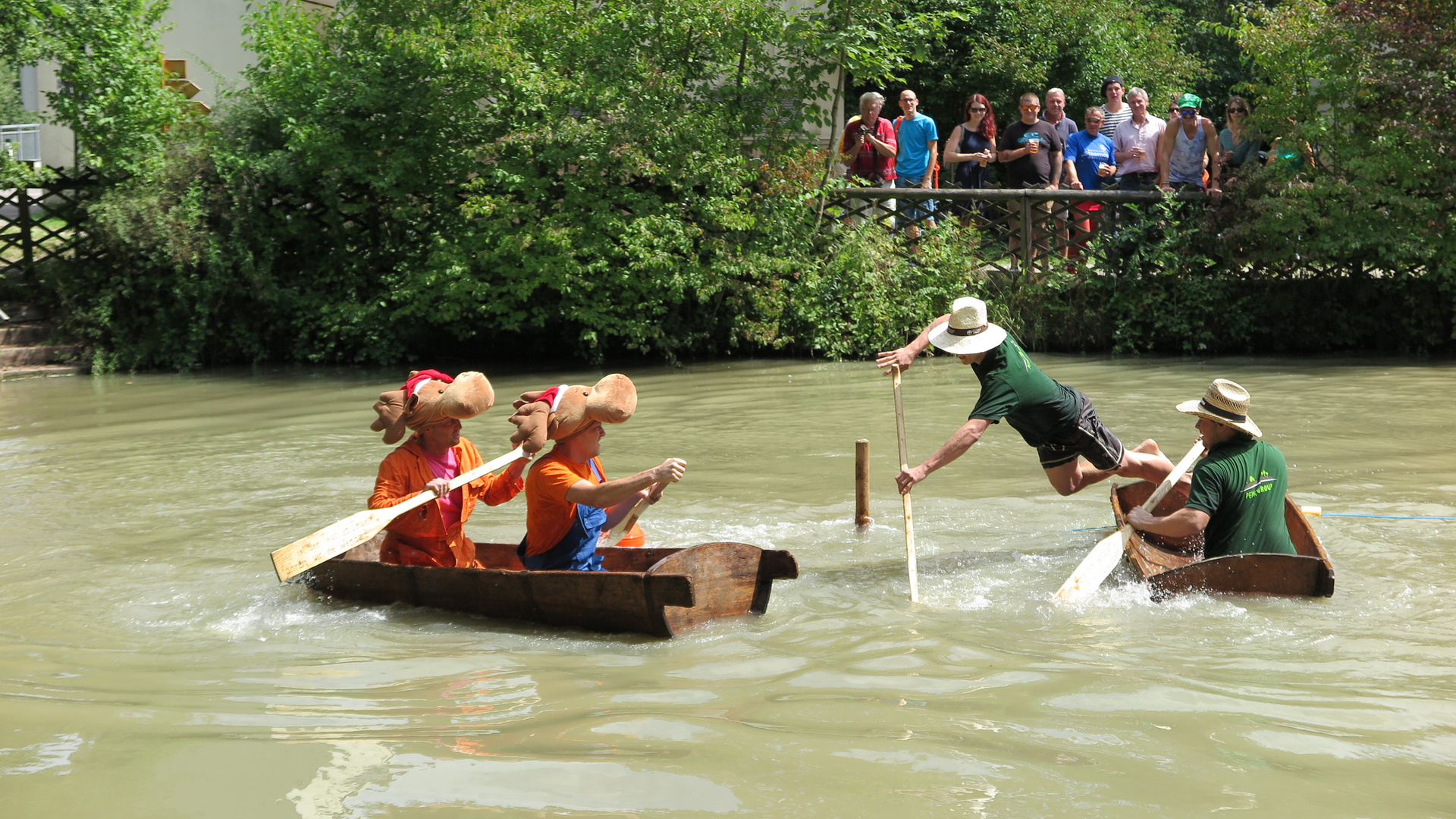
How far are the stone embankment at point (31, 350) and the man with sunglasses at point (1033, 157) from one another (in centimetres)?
1271

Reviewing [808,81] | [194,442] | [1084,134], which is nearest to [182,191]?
[194,442]

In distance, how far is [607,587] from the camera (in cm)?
601

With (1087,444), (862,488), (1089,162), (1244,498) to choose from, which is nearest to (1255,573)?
(1244,498)

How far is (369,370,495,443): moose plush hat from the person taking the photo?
256 inches

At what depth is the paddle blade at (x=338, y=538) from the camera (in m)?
6.31

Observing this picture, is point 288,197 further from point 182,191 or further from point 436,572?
point 436,572

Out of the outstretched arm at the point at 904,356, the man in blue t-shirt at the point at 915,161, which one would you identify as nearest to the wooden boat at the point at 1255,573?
the outstretched arm at the point at 904,356

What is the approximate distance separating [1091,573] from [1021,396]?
117 centimetres

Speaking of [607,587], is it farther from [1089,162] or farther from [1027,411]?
[1089,162]

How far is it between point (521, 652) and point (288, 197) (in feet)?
44.8

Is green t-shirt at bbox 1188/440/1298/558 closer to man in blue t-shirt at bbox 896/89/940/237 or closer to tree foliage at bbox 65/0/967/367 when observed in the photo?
tree foliage at bbox 65/0/967/367

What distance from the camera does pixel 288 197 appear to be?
18.0 meters

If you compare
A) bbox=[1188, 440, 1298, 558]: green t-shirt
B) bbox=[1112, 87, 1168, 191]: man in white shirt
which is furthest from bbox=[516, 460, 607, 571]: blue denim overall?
bbox=[1112, 87, 1168, 191]: man in white shirt

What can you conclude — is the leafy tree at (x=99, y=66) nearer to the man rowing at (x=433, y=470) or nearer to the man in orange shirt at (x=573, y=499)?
the man rowing at (x=433, y=470)
